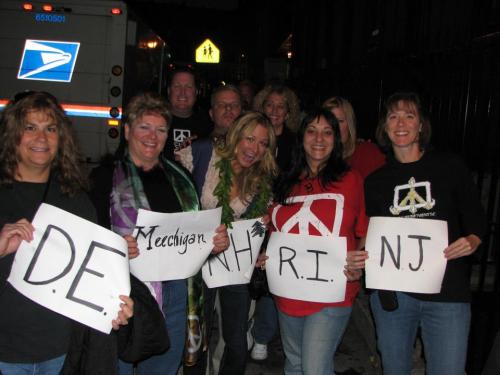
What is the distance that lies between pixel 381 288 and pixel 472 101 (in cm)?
214

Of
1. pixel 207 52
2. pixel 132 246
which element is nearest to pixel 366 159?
pixel 132 246

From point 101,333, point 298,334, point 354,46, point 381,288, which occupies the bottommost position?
point 298,334

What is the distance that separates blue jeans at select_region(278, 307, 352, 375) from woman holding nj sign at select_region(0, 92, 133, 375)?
3.78 ft

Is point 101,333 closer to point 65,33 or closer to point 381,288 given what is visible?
point 381,288

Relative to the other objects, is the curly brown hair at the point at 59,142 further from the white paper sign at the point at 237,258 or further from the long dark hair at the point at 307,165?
the long dark hair at the point at 307,165

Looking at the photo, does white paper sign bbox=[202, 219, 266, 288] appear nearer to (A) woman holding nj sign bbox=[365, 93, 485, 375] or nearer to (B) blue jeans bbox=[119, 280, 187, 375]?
(B) blue jeans bbox=[119, 280, 187, 375]

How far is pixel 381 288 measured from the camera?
9.15 ft

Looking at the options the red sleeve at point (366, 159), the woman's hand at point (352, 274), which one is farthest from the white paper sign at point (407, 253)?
the red sleeve at point (366, 159)

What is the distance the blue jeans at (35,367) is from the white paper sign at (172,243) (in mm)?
680

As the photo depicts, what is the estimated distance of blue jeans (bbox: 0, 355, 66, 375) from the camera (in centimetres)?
217

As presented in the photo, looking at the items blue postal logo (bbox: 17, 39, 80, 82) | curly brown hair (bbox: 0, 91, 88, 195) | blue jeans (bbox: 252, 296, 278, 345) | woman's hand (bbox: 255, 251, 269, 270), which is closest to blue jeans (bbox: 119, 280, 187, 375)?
woman's hand (bbox: 255, 251, 269, 270)

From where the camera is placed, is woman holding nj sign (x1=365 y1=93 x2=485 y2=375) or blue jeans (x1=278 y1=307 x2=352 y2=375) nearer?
woman holding nj sign (x1=365 y1=93 x2=485 y2=375)

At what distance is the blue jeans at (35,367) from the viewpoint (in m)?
2.17

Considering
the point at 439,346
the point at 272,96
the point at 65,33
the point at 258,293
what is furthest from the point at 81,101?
the point at 439,346
